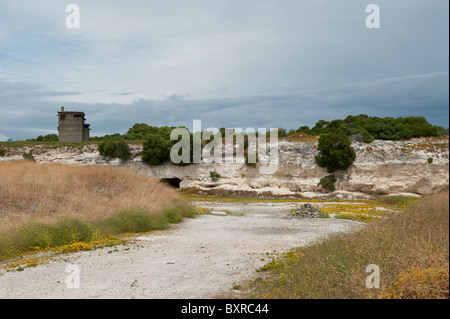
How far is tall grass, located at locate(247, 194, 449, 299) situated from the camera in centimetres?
580

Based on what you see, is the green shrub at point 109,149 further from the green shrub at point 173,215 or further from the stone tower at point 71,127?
the green shrub at point 173,215

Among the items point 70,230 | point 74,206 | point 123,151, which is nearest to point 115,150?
point 123,151

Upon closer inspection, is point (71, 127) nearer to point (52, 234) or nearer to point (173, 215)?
point (173, 215)

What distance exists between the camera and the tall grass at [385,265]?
5797mm

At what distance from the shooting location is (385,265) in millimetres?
6723

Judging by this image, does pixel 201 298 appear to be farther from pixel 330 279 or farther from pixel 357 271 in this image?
pixel 357 271

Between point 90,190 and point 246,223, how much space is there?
8.99 m

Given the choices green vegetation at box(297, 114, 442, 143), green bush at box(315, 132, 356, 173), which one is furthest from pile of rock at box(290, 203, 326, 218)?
green vegetation at box(297, 114, 442, 143)

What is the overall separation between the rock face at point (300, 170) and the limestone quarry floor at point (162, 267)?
20.8 meters

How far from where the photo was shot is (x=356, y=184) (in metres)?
39.1

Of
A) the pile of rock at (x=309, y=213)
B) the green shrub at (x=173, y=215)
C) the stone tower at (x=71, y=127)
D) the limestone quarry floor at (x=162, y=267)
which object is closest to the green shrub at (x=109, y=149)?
the stone tower at (x=71, y=127)
